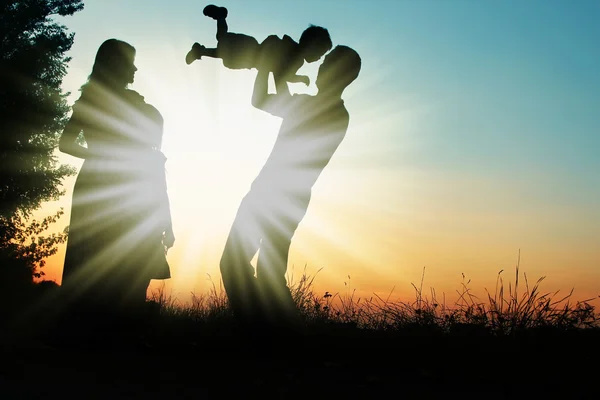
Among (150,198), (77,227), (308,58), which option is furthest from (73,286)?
(308,58)

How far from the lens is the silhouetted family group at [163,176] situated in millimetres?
5332

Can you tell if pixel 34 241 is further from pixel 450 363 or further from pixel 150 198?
pixel 450 363

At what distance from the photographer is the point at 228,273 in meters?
5.29

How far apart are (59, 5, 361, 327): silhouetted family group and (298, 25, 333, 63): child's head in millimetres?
10

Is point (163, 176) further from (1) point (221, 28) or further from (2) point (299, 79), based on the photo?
(2) point (299, 79)

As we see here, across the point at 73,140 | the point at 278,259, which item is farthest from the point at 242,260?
the point at 73,140

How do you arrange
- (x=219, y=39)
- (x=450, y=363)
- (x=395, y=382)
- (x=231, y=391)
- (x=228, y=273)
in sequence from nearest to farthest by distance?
(x=231, y=391) → (x=395, y=382) → (x=450, y=363) → (x=228, y=273) → (x=219, y=39)

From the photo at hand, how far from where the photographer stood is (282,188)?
18.1 ft

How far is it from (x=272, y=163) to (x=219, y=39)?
1.42 metres

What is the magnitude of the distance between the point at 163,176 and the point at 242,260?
64.9 inches

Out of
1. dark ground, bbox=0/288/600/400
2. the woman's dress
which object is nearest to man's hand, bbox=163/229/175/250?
the woman's dress

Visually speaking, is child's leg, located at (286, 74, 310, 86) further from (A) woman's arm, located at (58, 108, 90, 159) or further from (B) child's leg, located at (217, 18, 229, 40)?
(A) woman's arm, located at (58, 108, 90, 159)

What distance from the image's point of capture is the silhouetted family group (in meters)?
5.33

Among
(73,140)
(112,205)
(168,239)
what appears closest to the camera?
(73,140)
